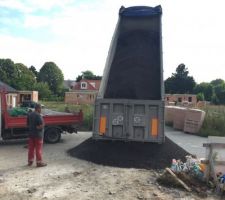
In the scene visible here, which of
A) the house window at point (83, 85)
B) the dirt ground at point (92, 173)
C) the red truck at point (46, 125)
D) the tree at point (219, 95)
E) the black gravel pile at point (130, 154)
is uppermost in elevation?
the house window at point (83, 85)

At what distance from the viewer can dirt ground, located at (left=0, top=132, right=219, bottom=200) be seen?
8.22 metres

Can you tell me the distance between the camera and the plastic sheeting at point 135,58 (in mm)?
13398

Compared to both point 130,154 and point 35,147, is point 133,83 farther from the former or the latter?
point 35,147

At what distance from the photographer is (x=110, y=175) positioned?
9.77 metres

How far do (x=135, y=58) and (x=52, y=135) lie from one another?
4509mm

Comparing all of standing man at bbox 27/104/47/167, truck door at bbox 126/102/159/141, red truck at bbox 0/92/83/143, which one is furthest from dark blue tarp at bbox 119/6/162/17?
standing man at bbox 27/104/47/167

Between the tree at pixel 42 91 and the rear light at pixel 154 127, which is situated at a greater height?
the tree at pixel 42 91

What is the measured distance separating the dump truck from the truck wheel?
3178 mm

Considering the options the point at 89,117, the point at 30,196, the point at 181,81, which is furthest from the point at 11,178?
the point at 181,81

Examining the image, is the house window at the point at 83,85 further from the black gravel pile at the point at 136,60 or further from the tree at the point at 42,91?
the black gravel pile at the point at 136,60

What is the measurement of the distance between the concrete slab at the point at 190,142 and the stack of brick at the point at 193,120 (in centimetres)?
44

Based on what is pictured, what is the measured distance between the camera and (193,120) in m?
21.5

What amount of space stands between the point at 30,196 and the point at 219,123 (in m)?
15.4

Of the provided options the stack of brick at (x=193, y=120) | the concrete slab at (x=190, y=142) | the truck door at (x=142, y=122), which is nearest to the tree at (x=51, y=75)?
the stack of brick at (x=193, y=120)
